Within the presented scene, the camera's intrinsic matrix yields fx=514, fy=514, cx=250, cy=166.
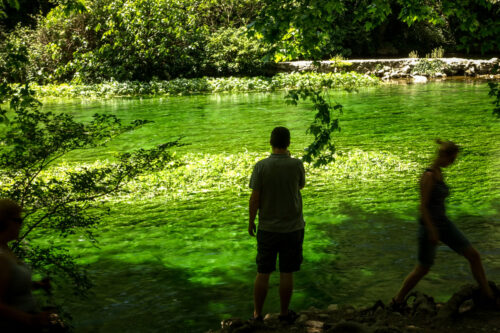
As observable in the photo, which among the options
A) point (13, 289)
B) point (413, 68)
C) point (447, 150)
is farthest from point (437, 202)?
point (413, 68)

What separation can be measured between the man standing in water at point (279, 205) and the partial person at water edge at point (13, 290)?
6.59 ft

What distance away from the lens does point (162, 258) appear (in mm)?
6891

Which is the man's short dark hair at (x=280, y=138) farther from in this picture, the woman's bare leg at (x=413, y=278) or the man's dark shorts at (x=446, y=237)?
the woman's bare leg at (x=413, y=278)

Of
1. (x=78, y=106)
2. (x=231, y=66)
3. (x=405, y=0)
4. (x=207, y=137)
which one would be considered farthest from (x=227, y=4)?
(x=405, y=0)

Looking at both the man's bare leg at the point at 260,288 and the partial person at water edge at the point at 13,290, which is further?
the man's bare leg at the point at 260,288

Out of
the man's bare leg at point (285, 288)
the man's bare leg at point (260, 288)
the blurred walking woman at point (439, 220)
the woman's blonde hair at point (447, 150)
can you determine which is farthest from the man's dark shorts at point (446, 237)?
the man's bare leg at point (260, 288)

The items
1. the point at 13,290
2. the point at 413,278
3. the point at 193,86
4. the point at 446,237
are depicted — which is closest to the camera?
the point at 13,290

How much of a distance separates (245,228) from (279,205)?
365cm

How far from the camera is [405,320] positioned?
437 cm

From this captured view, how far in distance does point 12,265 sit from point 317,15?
4.24 m

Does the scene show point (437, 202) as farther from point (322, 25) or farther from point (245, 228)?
point (245, 228)

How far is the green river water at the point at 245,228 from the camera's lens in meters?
5.58

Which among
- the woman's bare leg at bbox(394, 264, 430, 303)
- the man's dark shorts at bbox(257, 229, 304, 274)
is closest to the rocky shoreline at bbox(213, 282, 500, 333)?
the woman's bare leg at bbox(394, 264, 430, 303)

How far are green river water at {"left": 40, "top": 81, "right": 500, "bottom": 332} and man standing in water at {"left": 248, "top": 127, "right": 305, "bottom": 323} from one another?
1.16 meters
